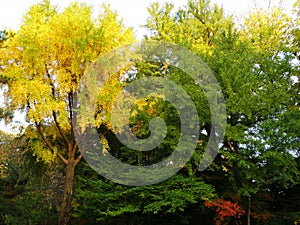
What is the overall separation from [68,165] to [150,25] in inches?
333

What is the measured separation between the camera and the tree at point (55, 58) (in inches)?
432

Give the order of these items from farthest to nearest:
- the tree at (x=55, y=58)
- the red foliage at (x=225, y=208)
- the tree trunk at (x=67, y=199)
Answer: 1. the tree trunk at (x=67, y=199)
2. the tree at (x=55, y=58)
3. the red foliage at (x=225, y=208)

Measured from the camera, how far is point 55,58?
1187 centimetres

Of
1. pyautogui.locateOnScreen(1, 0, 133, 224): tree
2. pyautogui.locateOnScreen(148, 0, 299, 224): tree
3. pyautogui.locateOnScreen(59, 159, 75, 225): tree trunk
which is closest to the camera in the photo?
pyautogui.locateOnScreen(148, 0, 299, 224): tree

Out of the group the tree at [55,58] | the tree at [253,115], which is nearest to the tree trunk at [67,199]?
the tree at [55,58]

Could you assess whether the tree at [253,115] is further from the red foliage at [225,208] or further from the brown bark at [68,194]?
the brown bark at [68,194]

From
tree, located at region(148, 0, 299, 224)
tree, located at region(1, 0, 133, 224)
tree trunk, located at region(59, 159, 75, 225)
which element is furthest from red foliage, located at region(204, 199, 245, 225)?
tree, located at region(1, 0, 133, 224)

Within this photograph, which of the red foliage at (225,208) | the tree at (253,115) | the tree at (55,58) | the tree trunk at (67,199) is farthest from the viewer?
the tree trunk at (67,199)

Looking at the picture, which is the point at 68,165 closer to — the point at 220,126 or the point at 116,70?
the point at 116,70

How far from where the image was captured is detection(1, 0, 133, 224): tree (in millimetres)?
10977

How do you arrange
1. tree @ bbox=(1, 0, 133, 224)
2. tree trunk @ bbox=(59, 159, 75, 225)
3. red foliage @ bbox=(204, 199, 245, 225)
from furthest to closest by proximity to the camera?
tree trunk @ bbox=(59, 159, 75, 225) < tree @ bbox=(1, 0, 133, 224) < red foliage @ bbox=(204, 199, 245, 225)

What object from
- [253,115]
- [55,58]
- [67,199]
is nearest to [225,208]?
[253,115]

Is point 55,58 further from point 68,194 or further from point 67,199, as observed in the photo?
point 67,199

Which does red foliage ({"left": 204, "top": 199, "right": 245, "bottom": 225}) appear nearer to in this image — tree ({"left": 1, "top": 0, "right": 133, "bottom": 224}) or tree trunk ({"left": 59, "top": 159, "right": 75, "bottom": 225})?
tree trunk ({"left": 59, "top": 159, "right": 75, "bottom": 225})
